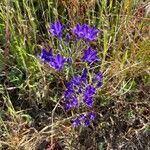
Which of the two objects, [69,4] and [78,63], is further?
[69,4]

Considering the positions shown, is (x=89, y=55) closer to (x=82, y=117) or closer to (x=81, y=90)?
(x=81, y=90)

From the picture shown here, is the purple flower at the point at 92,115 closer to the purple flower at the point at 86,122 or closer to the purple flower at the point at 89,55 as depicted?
the purple flower at the point at 86,122

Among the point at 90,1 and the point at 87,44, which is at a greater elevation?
the point at 90,1

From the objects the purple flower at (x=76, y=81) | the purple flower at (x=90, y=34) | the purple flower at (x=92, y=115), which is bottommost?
the purple flower at (x=92, y=115)

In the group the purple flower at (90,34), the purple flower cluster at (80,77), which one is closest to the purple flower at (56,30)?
the purple flower cluster at (80,77)

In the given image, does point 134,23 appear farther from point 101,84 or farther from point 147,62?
point 101,84

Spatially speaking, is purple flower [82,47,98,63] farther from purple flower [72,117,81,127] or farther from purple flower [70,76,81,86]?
purple flower [72,117,81,127]

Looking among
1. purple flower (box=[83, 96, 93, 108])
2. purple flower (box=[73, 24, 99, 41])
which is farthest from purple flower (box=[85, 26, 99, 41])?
purple flower (box=[83, 96, 93, 108])

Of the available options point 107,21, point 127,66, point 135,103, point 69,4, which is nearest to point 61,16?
point 69,4

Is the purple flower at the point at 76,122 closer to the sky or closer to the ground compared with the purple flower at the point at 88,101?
closer to the ground

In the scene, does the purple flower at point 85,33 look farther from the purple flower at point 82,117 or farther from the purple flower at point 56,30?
the purple flower at point 82,117

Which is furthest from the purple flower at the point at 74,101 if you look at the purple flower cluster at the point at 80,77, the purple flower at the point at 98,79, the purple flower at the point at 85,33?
the purple flower at the point at 85,33
